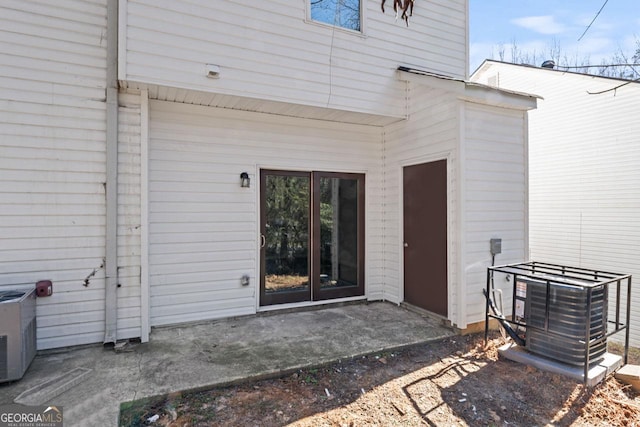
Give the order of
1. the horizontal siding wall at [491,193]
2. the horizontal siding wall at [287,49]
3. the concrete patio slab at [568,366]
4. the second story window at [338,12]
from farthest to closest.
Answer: the second story window at [338,12]
the horizontal siding wall at [491,193]
the horizontal siding wall at [287,49]
the concrete patio slab at [568,366]

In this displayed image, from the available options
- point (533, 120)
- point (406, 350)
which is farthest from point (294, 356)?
point (533, 120)

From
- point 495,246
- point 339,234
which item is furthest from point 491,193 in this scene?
point 339,234

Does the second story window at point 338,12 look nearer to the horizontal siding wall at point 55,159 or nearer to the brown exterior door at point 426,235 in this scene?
the brown exterior door at point 426,235

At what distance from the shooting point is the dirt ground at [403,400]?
275 cm

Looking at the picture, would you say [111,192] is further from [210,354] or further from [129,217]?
[210,354]

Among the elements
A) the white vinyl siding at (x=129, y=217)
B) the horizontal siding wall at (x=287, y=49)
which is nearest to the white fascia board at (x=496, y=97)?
the horizontal siding wall at (x=287, y=49)

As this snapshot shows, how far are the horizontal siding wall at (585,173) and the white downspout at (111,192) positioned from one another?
9571 millimetres

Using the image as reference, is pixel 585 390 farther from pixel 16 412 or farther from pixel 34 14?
pixel 34 14

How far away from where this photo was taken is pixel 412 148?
17.3ft

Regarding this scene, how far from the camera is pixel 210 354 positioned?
147 inches

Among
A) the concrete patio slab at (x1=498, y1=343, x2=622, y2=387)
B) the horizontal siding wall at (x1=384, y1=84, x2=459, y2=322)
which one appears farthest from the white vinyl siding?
the concrete patio slab at (x1=498, y1=343, x2=622, y2=387)

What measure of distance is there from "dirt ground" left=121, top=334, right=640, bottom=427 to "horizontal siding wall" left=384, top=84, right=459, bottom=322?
1.28 metres

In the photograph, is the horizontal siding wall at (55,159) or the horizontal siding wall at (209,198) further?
the horizontal siding wall at (209,198)

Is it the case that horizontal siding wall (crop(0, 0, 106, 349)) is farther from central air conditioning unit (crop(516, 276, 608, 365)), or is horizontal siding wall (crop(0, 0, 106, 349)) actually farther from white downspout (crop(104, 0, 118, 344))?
central air conditioning unit (crop(516, 276, 608, 365))
